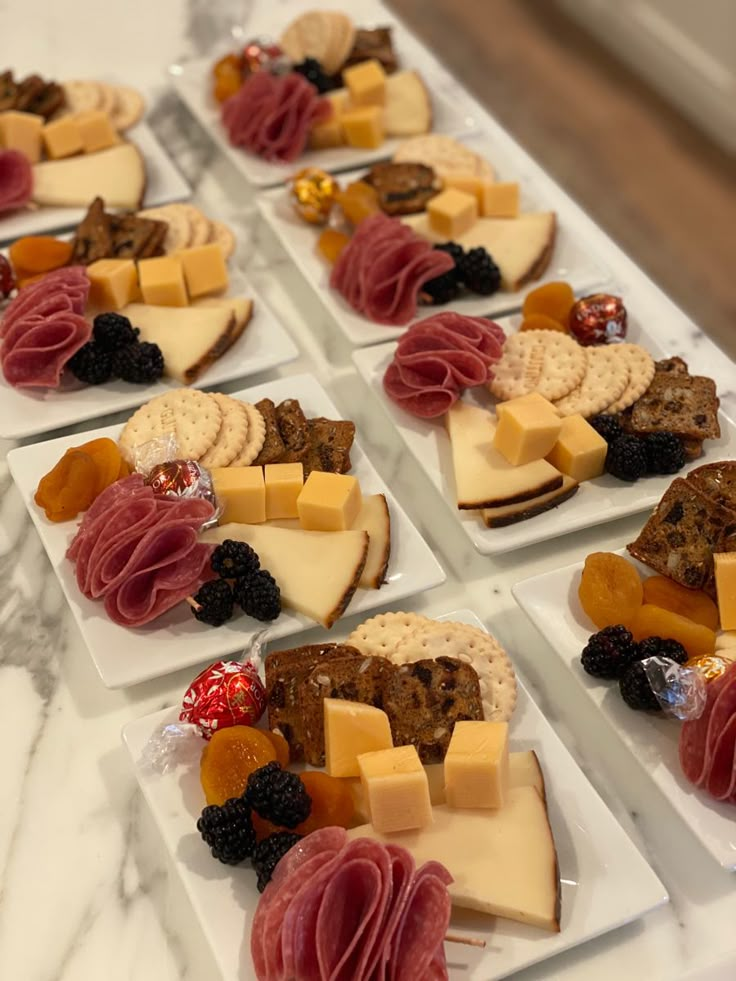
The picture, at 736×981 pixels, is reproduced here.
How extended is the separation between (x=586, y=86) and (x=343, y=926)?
12.4 feet

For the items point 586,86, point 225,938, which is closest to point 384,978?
point 225,938

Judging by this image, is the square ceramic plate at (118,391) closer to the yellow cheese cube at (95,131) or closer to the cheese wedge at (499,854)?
the yellow cheese cube at (95,131)

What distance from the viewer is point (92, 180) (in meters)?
2.30

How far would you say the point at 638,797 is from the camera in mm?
1411

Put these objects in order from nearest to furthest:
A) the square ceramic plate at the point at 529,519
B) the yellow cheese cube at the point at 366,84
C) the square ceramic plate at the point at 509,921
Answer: the square ceramic plate at the point at 509,921 < the square ceramic plate at the point at 529,519 < the yellow cheese cube at the point at 366,84

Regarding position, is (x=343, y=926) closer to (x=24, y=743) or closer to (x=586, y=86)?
(x=24, y=743)

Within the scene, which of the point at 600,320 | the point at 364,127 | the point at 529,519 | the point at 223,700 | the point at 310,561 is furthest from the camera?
the point at 364,127

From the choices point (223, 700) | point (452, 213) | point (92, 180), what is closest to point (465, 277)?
point (452, 213)

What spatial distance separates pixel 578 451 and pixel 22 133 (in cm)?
138

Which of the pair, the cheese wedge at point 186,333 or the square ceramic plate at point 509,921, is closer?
the square ceramic plate at point 509,921

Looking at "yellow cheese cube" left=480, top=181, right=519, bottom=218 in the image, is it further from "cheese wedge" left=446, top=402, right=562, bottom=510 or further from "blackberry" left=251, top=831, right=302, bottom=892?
"blackberry" left=251, top=831, right=302, bottom=892

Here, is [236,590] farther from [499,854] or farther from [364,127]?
[364,127]

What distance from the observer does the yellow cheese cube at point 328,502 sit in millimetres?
1578

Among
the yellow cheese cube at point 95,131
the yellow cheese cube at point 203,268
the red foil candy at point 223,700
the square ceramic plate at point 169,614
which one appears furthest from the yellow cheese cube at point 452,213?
the red foil candy at point 223,700
